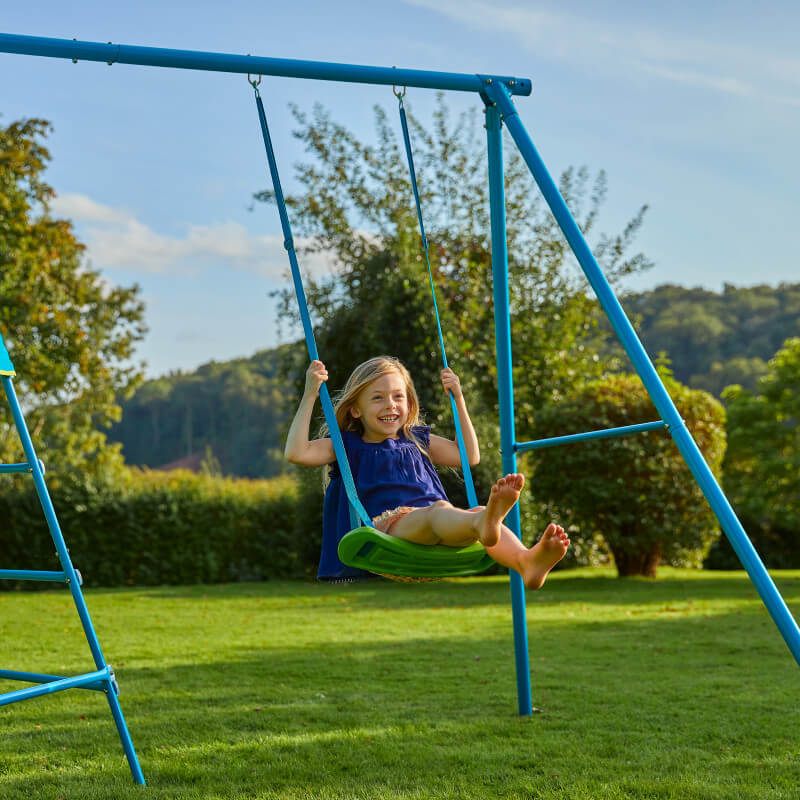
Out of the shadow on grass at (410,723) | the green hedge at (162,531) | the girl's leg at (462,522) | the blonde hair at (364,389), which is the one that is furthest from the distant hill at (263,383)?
A: the girl's leg at (462,522)

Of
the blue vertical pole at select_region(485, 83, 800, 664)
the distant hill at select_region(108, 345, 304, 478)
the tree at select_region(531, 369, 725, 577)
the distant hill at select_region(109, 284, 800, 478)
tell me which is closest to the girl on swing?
the blue vertical pole at select_region(485, 83, 800, 664)

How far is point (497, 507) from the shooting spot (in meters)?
3.31

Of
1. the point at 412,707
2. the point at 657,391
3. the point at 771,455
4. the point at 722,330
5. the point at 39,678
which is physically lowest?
the point at 412,707

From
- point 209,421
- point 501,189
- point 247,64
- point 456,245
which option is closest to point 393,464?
point 501,189

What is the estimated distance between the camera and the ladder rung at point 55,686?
11.0 feet

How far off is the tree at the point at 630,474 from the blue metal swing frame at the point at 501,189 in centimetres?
809

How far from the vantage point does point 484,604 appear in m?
10.8

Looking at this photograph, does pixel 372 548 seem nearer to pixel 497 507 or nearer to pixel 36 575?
pixel 497 507

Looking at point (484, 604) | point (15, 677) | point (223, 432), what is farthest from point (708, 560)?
point (223, 432)

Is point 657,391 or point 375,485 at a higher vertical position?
point 657,391

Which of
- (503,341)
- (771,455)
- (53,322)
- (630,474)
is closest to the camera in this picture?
(503,341)

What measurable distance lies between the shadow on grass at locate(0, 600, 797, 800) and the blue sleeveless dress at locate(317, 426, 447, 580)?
3.31ft

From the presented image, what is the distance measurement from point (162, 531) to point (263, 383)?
53.9 ft

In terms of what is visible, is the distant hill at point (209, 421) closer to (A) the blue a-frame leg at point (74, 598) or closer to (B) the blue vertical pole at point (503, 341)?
(B) the blue vertical pole at point (503, 341)
